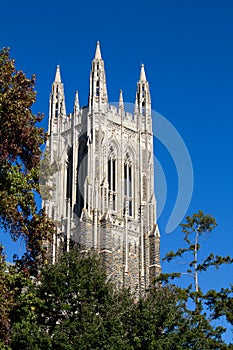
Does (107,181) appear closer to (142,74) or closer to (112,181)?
(112,181)

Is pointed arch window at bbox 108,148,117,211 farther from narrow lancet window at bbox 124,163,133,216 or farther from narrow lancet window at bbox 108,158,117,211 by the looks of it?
narrow lancet window at bbox 124,163,133,216

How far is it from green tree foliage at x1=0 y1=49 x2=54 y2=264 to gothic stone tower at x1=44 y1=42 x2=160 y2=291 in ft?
99.5

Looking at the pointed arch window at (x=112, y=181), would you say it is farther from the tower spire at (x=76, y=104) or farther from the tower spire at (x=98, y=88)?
the tower spire at (x=76, y=104)

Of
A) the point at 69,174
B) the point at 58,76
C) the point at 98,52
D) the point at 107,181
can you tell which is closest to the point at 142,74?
the point at 98,52

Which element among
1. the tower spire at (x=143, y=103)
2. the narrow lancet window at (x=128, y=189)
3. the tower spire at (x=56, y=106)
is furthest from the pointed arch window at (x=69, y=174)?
the tower spire at (x=143, y=103)

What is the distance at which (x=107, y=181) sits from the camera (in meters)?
56.1

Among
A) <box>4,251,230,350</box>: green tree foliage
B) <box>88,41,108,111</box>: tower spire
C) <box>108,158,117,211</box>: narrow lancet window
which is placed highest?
<box>88,41,108,111</box>: tower spire

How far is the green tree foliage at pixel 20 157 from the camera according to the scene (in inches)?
813

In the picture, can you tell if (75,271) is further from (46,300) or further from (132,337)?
(132,337)

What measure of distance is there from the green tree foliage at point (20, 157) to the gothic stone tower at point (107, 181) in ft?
99.5

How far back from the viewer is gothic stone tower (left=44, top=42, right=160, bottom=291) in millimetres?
53844

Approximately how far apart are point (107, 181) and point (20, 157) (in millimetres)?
34171

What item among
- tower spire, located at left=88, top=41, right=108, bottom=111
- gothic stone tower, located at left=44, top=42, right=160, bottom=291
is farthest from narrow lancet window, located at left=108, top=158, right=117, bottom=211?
tower spire, located at left=88, top=41, right=108, bottom=111

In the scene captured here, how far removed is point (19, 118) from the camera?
68.1 ft
